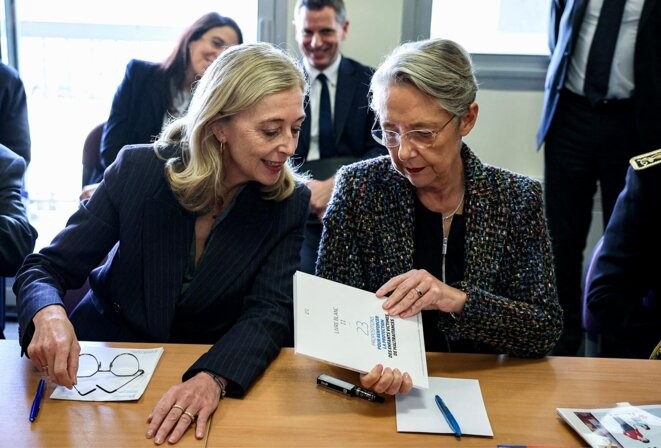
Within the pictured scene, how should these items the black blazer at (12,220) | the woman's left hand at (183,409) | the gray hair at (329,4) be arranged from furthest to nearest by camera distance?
the gray hair at (329,4) < the black blazer at (12,220) < the woman's left hand at (183,409)

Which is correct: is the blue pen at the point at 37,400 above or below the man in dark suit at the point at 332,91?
below

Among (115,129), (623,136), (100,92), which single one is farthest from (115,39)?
(623,136)

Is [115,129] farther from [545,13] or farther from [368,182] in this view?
[545,13]

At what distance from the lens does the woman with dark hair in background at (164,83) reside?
3.14 metres

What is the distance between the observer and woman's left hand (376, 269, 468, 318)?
1601mm

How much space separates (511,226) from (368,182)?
39cm

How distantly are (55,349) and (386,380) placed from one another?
26.4 inches

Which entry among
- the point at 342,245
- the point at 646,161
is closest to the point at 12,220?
the point at 342,245

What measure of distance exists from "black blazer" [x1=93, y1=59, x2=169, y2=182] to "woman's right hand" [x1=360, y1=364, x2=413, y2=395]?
1982 millimetres

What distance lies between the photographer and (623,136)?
3.27m

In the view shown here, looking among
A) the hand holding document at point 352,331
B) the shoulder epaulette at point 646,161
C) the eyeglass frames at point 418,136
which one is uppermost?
the eyeglass frames at point 418,136

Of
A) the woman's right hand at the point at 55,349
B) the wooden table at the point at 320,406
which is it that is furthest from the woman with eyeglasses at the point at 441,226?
the woman's right hand at the point at 55,349

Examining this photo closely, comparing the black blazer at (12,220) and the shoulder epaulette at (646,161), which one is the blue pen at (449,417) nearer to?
the shoulder epaulette at (646,161)

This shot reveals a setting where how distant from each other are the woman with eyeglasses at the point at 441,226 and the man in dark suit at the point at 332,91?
1.37 meters
